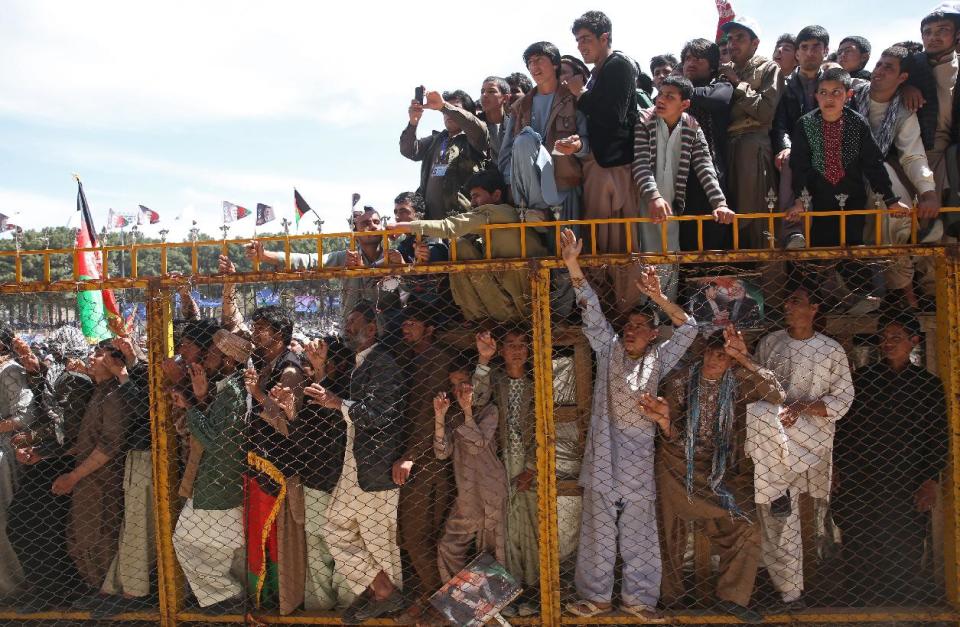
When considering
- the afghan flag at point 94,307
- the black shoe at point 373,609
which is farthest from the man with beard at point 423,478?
the afghan flag at point 94,307

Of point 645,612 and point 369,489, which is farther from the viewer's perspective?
point 369,489

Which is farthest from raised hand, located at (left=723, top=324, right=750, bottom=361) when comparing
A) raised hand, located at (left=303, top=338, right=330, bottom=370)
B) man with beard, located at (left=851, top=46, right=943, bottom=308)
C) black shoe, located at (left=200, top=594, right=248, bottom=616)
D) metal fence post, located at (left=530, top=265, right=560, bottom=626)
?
black shoe, located at (left=200, top=594, right=248, bottom=616)

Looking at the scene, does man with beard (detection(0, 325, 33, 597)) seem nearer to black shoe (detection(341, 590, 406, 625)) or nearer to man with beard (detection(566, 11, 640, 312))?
black shoe (detection(341, 590, 406, 625))

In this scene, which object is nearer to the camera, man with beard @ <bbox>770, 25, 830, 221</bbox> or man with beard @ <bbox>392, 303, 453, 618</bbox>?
man with beard @ <bbox>392, 303, 453, 618</bbox>

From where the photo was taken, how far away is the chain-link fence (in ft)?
13.4

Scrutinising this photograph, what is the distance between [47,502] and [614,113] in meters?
4.27

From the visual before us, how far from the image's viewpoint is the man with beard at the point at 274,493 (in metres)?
4.32

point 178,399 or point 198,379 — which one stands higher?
point 198,379

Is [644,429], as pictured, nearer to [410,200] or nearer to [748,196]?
[748,196]

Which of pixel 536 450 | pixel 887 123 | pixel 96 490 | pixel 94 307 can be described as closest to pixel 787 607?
pixel 536 450

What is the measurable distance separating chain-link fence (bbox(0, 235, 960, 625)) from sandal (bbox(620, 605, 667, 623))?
0.4 inches

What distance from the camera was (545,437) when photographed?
3.97 meters

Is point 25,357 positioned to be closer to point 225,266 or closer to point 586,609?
point 225,266

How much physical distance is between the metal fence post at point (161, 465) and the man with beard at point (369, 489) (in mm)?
873
